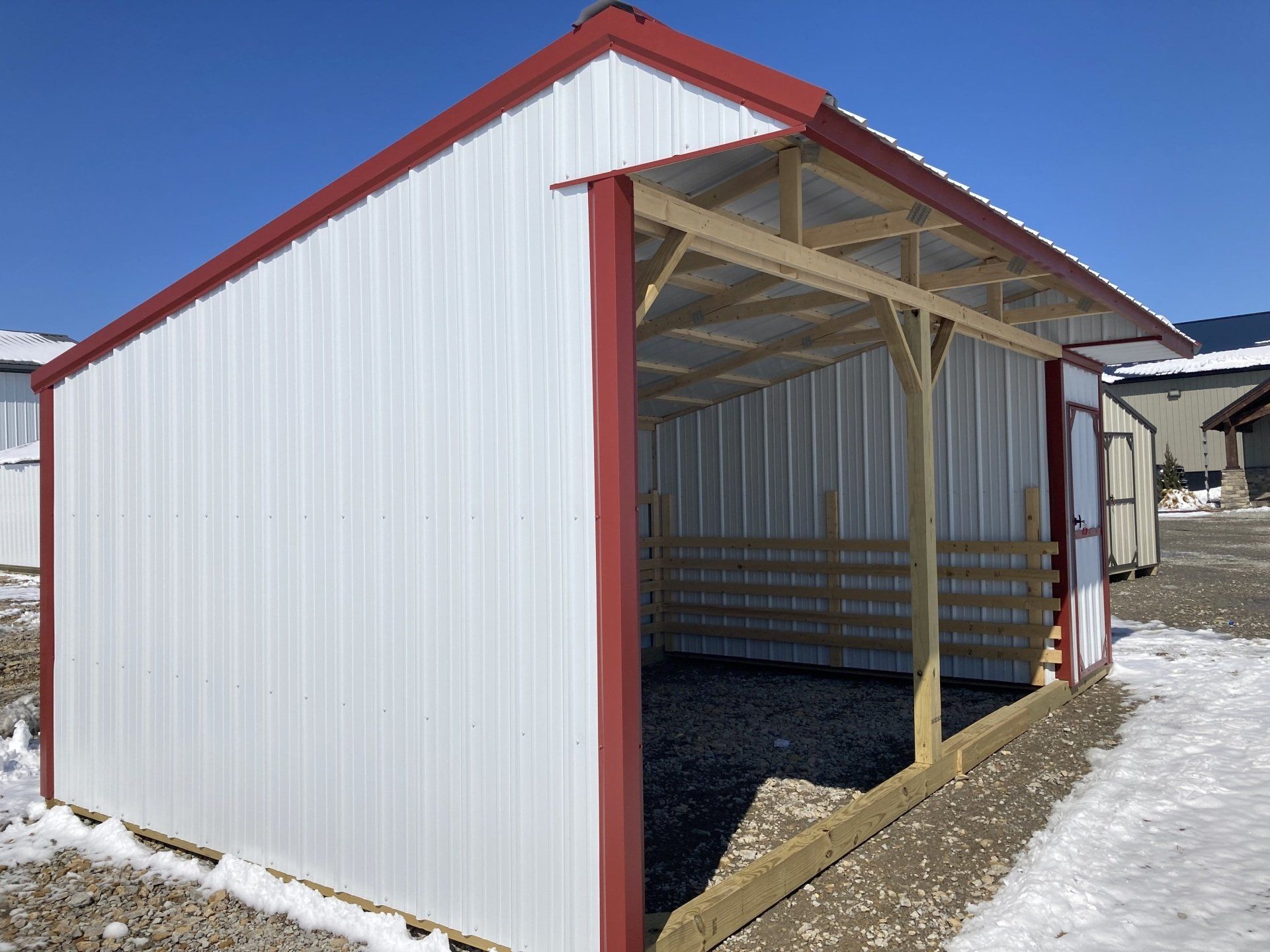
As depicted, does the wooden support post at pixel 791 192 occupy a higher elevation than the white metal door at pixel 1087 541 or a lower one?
higher

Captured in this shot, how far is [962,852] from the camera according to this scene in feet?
→ 14.5

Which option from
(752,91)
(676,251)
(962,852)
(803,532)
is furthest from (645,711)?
(752,91)

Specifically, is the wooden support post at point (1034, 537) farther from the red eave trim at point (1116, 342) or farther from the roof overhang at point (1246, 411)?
the roof overhang at point (1246, 411)

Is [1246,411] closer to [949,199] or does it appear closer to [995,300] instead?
[995,300]

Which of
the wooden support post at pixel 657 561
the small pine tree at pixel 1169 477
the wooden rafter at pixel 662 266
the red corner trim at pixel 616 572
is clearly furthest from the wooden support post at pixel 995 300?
the small pine tree at pixel 1169 477

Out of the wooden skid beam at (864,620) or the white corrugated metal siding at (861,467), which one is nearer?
the wooden skid beam at (864,620)

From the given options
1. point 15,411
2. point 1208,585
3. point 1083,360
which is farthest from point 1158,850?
point 15,411

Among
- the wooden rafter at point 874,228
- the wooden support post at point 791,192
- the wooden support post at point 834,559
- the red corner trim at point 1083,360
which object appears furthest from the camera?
the wooden support post at point 834,559

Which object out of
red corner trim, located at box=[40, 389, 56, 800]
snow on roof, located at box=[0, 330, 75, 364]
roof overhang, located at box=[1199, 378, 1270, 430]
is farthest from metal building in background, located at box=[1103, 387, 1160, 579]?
snow on roof, located at box=[0, 330, 75, 364]

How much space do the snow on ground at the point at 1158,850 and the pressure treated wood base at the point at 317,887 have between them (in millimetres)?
1751

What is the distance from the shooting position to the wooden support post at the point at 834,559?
8.63 metres

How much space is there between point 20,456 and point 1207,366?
33.0 metres

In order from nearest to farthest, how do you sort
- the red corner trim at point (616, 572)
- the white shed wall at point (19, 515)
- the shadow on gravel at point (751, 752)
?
the red corner trim at point (616, 572), the shadow on gravel at point (751, 752), the white shed wall at point (19, 515)

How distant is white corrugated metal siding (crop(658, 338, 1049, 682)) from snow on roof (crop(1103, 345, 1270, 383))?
82.2 ft
